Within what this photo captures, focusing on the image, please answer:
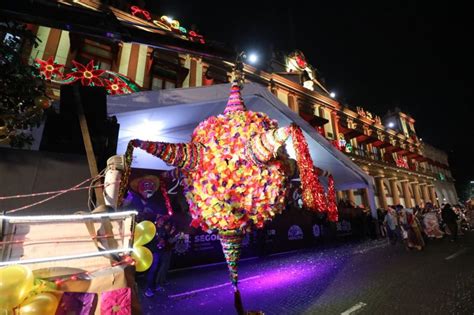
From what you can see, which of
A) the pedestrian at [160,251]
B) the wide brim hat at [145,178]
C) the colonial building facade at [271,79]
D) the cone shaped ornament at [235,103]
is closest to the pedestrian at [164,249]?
the pedestrian at [160,251]

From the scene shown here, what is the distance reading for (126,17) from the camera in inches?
497

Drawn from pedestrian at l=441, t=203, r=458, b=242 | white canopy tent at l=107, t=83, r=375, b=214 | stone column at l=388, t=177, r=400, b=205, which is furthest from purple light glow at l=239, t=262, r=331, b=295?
stone column at l=388, t=177, r=400, b=205

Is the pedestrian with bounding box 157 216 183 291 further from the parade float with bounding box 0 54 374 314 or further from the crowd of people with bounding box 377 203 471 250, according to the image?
the crowd of people with bounding box 377 203 471 250

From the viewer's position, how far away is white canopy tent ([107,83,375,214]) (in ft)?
14.9

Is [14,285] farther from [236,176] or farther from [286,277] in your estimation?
[286,277]

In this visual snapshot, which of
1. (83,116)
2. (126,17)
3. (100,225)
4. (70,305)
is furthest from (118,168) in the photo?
(126,17)

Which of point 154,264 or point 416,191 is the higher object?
point 416,191

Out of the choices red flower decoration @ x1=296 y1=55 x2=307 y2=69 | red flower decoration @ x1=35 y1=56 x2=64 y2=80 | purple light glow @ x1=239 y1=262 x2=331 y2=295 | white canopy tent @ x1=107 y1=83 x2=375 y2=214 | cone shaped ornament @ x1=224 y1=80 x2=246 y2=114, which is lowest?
purple light glow @ x1=239 y1=262 x2=331 y2=295

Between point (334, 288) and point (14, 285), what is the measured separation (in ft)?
16.8

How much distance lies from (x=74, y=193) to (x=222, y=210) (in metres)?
1.67

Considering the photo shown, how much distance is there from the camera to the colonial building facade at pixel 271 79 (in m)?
4.14

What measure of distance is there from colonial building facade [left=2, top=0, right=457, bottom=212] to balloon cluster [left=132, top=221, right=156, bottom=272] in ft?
9.64

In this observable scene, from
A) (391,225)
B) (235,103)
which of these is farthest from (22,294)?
(391,225)

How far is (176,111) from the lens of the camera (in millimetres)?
5176
